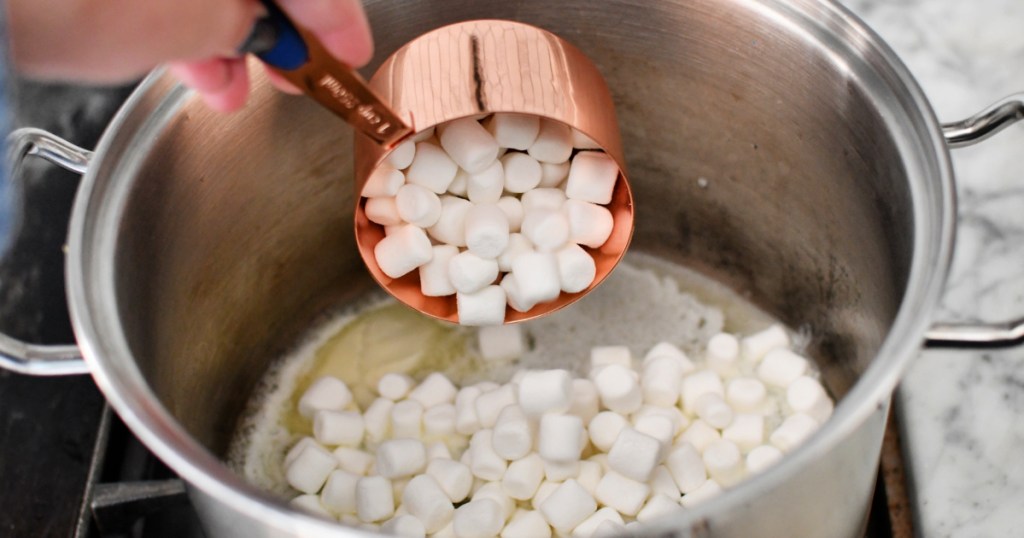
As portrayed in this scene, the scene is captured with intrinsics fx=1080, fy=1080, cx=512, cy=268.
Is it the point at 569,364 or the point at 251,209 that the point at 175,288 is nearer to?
the point at 251,209

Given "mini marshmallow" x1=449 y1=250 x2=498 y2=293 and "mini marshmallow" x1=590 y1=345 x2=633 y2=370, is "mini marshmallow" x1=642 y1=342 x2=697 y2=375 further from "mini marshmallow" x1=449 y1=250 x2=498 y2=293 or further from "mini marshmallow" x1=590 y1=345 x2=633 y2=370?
"mini marshmallow" x1=449 y1=250 x2=498 y2=293

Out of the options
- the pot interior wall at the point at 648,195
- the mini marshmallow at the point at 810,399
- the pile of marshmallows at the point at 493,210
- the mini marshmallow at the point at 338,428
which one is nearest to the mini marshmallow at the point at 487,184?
the pile of marshmallows at the point at 493,210

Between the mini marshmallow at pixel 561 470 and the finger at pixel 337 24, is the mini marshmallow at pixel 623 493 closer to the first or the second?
the mini marshmallow at pixel 561 470

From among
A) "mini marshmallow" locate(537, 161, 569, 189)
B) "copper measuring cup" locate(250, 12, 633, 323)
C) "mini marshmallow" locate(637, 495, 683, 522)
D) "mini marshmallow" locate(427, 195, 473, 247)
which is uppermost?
"copper measuring cup" locate(250, 12, 633, 323)

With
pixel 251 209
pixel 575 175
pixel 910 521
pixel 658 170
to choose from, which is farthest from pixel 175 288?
pixel 910 521

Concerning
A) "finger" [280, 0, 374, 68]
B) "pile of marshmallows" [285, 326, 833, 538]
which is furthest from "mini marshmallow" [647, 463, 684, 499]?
"finger" [280, 0, 374, 68]
